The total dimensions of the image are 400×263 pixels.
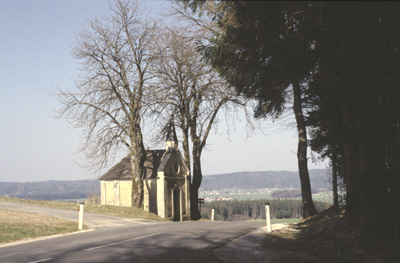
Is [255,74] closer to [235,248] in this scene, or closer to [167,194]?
[235,248]

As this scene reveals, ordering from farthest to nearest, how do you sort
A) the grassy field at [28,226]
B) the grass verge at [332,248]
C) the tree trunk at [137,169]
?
the tree trunk at [137,169] → the grassy field at [28,226] → the grass verge at [332,248]

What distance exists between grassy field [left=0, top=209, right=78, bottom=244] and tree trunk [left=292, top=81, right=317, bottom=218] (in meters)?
10.6

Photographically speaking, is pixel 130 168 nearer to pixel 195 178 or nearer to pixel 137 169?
pixel 137 169

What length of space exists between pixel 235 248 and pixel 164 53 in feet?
77.7

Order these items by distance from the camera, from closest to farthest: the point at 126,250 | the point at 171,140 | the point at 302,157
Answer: the point at 126,250
the point at 302,157
the point at 171,140

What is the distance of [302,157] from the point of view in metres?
18.7

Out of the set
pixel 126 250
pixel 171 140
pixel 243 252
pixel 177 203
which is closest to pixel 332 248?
pixel 243 252

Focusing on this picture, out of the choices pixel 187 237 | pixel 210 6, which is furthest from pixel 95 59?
pixel 187 237

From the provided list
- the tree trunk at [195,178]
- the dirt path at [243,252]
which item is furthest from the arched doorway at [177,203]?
the dirt path at [243,252]

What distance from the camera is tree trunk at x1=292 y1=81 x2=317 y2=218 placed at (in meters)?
18.6

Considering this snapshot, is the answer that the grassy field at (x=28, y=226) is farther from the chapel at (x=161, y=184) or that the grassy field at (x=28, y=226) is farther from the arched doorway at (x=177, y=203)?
the arched doorway at (x=177, y=203)

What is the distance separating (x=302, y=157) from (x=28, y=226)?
12.7 meters

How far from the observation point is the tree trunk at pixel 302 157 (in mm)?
18562

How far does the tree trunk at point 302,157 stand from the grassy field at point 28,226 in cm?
1058
